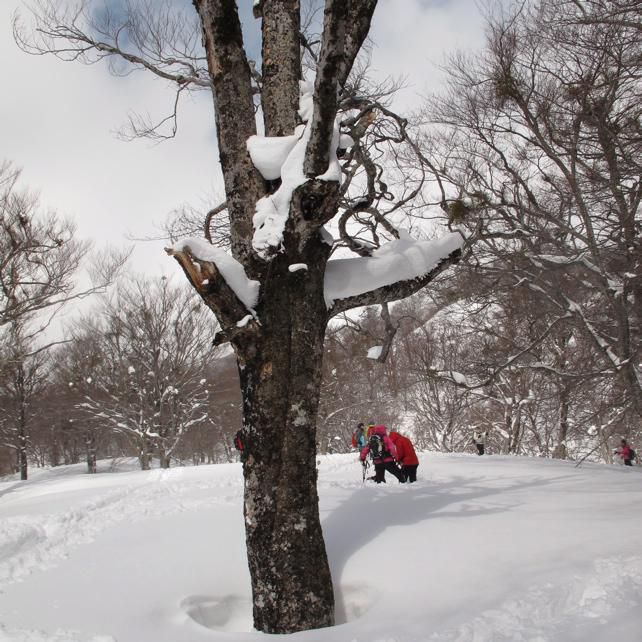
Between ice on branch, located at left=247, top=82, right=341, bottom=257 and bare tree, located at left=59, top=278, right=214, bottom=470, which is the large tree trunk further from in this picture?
bare tree, located at left=59, top=278, right=214, bottom=470

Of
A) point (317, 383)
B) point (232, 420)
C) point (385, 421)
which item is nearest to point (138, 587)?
point (317, 383)

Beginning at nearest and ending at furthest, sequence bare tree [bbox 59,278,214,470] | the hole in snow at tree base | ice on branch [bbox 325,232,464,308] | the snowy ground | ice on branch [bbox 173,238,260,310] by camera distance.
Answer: the snowy ground < ice on branch [bbox 173,238,260,310] < the hole in snow at tree base < ice on branch [bbox 325,232,464,308] < bare tree [bbox 59,278,214,470]

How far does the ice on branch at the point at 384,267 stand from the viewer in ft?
12.9

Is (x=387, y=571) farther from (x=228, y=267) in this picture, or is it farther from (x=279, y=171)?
→ (x=279, y=171)

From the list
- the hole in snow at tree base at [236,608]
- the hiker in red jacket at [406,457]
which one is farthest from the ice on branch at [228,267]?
the hiker in red jacket at [406,457]

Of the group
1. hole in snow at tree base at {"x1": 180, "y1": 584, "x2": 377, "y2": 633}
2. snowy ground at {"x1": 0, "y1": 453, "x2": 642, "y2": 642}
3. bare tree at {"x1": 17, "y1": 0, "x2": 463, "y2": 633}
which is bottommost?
hole in snow at tree base at {"x1": 180, "y1": 584, "x2": 377, "y2": 633}

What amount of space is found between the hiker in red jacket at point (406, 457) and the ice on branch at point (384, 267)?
19.7 ft

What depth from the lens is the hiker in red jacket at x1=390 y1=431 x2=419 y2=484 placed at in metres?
9.38

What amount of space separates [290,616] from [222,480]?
7998 millimetres

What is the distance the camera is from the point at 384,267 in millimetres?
4020

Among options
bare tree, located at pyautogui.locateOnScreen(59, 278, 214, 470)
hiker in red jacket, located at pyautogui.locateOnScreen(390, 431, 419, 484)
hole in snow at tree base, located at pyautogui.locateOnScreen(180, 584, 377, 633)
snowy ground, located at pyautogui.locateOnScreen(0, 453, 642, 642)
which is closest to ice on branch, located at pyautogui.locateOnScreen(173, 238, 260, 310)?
snowy ground, located at pyautogui.locateOnScreen(0, 453, 642, 642)

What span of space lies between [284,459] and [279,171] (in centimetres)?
209

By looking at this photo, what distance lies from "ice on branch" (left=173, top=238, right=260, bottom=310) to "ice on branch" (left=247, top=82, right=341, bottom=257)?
22 cm

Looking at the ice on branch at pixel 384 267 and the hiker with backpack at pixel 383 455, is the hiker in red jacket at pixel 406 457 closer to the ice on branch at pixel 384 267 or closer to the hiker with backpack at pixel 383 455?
the hiker with backpack at pixel 383 455
